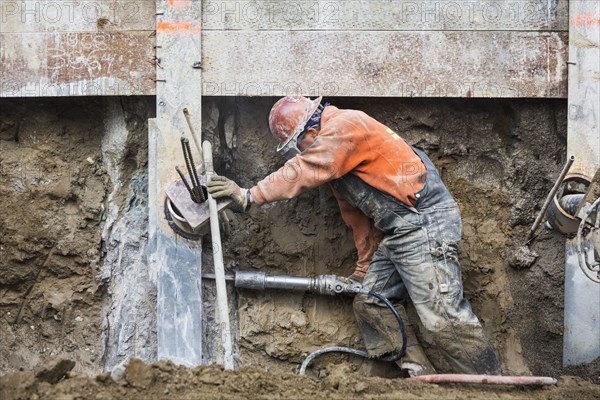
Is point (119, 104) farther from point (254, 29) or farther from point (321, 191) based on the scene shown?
point (321, 191)

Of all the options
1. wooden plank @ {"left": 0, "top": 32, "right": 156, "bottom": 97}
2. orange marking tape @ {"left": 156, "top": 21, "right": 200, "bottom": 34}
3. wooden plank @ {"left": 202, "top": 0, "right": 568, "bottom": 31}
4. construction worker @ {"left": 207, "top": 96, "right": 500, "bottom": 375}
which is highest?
wooden plank @ {"left": 202, "top": 0, "right": 568, "bottom": 31}

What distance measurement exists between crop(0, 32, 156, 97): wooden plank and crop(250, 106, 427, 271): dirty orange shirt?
1108 mm

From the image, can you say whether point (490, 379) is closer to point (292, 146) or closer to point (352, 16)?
point (292, 146)

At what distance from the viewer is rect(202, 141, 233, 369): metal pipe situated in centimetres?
490

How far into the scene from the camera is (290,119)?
5238 millimetres

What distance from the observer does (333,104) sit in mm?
5684

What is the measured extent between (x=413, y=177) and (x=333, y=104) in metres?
0.80

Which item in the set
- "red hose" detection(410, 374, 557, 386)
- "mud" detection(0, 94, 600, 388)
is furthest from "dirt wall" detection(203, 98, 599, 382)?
"red hose" detection(410, 374, 557, 386)

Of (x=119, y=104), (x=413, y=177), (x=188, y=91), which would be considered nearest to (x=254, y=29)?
(x=188, y=91)

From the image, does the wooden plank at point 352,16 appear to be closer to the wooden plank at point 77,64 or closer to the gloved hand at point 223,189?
the wooden plank at point 77,64

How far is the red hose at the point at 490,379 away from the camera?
4801 millimetres

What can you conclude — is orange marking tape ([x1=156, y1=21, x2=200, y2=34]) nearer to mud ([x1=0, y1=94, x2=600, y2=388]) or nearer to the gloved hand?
mud ([x1=0, y1=94, x2=600, y2=388])

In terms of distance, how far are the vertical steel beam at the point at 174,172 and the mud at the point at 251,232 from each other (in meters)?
0.20

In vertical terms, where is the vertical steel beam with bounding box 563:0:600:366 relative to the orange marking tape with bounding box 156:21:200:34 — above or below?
below
